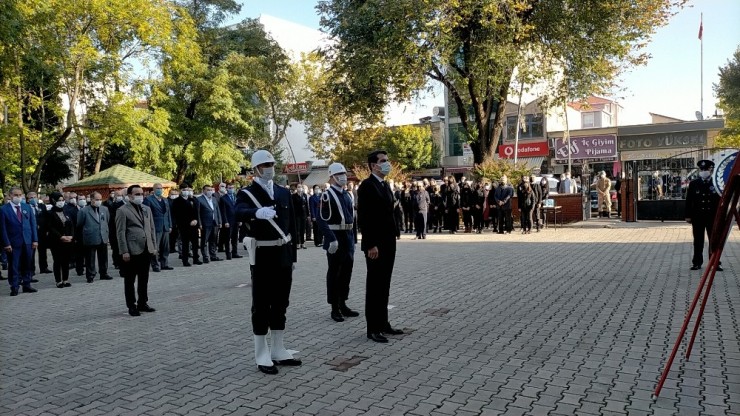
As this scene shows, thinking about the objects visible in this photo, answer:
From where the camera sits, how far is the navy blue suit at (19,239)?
11.4 metres

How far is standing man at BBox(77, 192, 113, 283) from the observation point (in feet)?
43.2

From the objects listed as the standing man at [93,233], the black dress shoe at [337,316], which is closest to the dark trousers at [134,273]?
the black dress shoe at [337,316]

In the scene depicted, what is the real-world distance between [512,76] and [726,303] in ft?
60.0

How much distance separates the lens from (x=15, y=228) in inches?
451

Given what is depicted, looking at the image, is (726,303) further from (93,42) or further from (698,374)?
(93,42)

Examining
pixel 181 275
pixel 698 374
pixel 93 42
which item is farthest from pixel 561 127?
pixel 698 374

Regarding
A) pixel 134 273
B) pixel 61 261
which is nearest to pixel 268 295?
pixel 134 273

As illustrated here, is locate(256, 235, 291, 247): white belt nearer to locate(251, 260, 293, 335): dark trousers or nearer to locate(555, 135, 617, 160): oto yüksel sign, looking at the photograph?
locate(251, 260, 293, 335): dark trousers

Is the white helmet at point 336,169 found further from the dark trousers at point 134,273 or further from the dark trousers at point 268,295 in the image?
the dark trousers at point 134,273

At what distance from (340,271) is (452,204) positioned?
15362mm

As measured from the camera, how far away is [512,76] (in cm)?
2492

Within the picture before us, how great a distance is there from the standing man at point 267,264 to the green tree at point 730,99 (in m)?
40.2

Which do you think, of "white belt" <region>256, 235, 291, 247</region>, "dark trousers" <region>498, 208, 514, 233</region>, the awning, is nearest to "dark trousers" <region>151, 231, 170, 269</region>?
"white belt" <region>256, 235, 291, 247</region>

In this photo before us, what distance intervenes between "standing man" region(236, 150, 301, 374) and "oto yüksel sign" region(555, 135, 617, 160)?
39.1 metres
